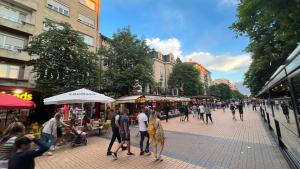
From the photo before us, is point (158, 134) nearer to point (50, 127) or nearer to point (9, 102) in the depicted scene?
point (50, 127)

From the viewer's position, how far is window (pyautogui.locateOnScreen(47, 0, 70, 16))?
2097 cm

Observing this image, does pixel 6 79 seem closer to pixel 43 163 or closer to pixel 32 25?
pixel 32 25

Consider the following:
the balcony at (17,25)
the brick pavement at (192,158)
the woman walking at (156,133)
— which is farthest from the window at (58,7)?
the woman walking at (156,133)

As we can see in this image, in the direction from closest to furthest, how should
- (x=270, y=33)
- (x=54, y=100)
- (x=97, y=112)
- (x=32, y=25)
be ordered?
(x=54, y=100) < (x=270, y=33) < (x=32, y=25) < (x=97, y=112)

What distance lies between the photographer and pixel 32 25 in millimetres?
18562

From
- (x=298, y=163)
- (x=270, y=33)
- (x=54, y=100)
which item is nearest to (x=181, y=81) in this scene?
(x=270, y=33)

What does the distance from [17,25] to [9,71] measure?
4.61 meters

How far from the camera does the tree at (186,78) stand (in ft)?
155

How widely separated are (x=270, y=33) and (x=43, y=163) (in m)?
14.9

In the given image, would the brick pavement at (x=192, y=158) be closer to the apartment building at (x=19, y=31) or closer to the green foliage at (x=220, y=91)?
the apartment building at (x=19, y=31)

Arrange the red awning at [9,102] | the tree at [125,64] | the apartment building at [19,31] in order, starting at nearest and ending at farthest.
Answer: the red awning at [9,102] → the apartment building at [19,31] → the tree at [125,64]

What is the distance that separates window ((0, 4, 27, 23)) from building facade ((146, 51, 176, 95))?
2896 cm

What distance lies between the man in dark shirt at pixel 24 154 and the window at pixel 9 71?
18041 millimetres

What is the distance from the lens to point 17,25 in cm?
1727
